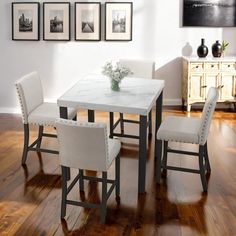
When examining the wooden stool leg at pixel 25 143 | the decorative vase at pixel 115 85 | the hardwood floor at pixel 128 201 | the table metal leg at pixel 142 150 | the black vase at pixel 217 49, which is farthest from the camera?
the black vase at pixel 217 49

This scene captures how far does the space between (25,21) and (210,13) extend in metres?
2.69

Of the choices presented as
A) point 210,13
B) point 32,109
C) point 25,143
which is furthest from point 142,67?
point 25,143

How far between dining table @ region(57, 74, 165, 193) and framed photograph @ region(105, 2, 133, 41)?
2.03m

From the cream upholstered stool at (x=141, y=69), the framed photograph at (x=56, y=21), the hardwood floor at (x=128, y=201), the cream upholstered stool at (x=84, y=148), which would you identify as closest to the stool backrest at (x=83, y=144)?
the cream upholstered stool at (x=84, y=148)

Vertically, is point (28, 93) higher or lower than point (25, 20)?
lower

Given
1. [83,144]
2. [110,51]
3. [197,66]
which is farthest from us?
[110,51]

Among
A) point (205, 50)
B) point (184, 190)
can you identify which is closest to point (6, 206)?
point (184, 190)

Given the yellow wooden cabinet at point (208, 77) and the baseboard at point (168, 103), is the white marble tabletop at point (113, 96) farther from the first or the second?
the baseboard at point (168, 103)

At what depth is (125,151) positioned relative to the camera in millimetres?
5012

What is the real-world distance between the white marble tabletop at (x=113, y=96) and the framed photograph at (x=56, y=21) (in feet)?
6.74

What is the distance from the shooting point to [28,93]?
4.53m

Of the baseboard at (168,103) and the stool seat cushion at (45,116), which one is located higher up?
the stool seat cushion at (45,116)

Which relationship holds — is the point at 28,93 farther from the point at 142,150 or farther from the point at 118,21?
the point at 118,21

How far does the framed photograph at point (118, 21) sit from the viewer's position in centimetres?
663
